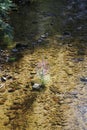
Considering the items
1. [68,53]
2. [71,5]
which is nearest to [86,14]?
[71,5]

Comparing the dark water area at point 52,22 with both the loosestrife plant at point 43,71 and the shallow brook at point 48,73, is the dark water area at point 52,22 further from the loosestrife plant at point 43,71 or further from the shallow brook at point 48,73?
the loosestrife plant at point 43,71

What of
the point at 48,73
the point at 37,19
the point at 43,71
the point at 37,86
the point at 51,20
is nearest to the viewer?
the point at 37,86

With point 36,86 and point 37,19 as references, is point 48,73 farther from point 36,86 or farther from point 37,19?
point 37,19

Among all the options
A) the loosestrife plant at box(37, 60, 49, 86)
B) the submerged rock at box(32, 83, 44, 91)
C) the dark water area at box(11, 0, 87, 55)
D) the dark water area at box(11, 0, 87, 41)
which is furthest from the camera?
the dark water area at box(11, 0, 87, 41)

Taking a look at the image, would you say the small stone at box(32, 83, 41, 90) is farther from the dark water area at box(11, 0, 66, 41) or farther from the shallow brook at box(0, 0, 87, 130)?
the dark water area at box(11, 0, 66, 41)

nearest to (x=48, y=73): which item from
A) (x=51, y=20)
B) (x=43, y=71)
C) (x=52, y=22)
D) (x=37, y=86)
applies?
(x=43, y=71)

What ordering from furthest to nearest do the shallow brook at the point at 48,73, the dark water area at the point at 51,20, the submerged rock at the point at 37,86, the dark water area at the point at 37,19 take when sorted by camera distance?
the dark water area at the point at 37,19, the dark water area at the point at 51,20, the submerged rock at the point at 37,86, the shallow brook at the point at 48,73

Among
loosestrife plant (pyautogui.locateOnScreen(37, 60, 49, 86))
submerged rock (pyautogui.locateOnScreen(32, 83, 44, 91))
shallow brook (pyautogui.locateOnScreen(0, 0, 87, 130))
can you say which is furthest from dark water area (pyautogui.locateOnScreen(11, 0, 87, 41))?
submerged rock (pyautogui.locateOnScreen(32, 83, 44, 91))

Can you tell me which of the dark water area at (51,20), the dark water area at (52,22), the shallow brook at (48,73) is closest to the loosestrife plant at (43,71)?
the shallow brook at (48,73)
